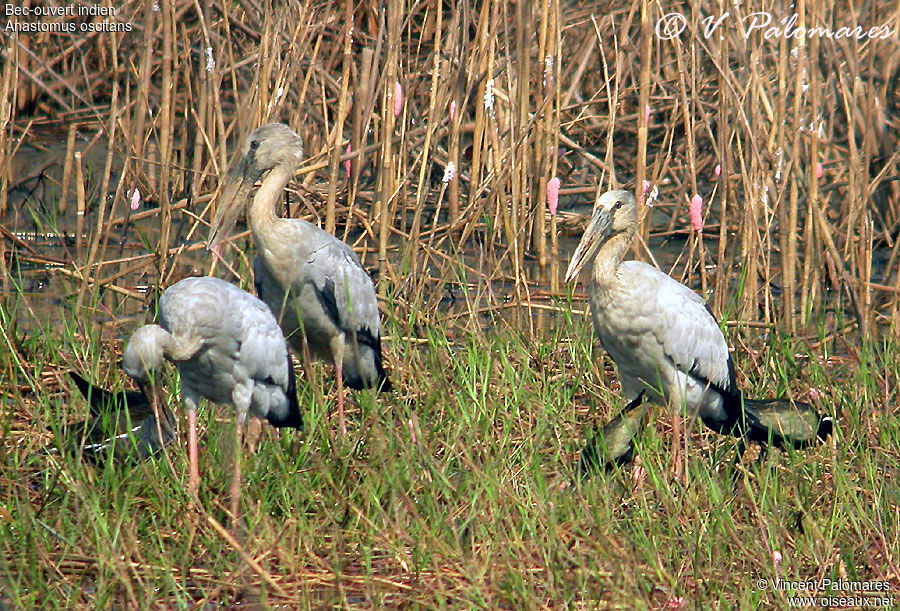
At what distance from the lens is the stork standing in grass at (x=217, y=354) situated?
367cm

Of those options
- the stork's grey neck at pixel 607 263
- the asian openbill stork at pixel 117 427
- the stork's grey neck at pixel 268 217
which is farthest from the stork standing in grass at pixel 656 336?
the asian openbill stork at pixel 117 427

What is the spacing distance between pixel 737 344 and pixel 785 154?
85 cm

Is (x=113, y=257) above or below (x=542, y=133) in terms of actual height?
below

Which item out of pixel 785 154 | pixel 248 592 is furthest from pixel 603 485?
pixel 785 154

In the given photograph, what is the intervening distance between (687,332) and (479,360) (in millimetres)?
808

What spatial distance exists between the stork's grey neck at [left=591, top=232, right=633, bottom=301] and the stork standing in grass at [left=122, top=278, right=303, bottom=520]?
116 centimetres

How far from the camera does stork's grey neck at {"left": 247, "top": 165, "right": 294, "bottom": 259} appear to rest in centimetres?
473

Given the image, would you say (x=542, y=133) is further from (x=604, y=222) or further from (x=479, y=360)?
(x=479, y=360)

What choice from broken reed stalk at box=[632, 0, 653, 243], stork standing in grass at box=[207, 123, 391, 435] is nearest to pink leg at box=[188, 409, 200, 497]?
stork standing in grass at box=[207, 123, 391, 435]

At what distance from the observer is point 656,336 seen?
4324 mm

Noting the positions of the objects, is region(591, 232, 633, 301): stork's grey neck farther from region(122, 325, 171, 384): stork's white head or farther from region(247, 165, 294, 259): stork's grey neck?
region(122, 325, 171, 384): stork's white head

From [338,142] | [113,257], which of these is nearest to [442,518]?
[338,142]

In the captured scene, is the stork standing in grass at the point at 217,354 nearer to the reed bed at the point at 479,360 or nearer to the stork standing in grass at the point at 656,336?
the reed bed at the point at 479,360

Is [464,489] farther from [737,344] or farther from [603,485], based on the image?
[737,344]
